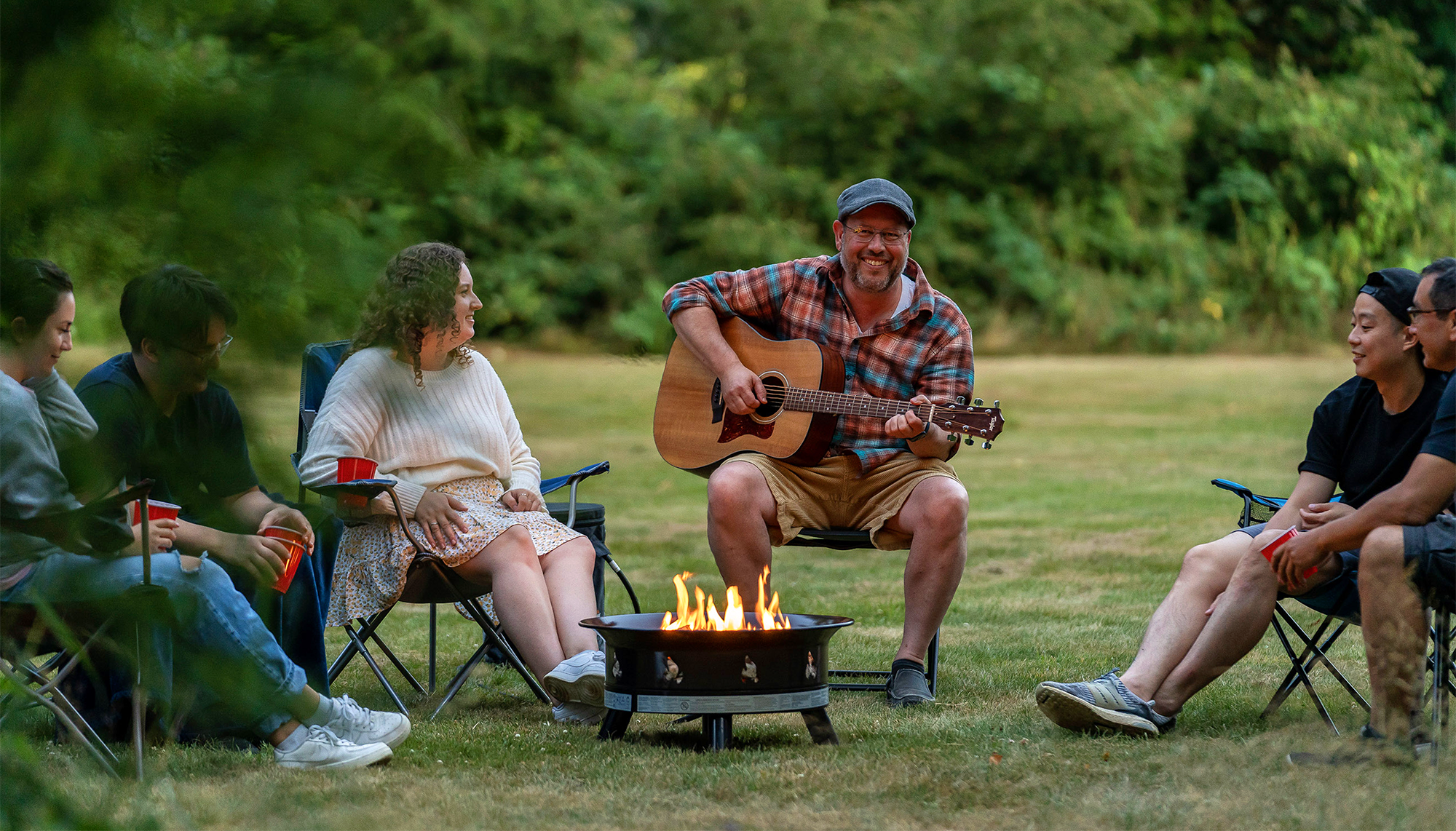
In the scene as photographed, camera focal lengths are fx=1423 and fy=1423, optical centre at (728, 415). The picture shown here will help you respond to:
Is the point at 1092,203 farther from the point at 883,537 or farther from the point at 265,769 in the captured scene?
the point at 265,769

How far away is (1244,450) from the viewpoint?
10.1 m

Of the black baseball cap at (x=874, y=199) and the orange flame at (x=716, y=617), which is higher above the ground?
the black baseball cap at (x=874, y=199)

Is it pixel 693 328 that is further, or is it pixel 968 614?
pixel 968 614

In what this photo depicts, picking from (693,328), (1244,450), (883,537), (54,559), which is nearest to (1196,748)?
(883,537)

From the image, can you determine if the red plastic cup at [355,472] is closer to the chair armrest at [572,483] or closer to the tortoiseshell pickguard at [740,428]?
the chair armrest at [572,483]

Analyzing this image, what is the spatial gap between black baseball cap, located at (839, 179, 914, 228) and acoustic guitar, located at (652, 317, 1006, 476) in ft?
1.27

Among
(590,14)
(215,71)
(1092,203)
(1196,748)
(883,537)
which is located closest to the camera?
(215,71)

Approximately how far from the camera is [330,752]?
2.82 metres

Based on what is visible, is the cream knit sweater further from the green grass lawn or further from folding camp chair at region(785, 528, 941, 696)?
folding camp chair at region(785, 528, 941, 696)

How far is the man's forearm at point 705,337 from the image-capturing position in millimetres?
3967

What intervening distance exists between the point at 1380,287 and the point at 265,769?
251 cm

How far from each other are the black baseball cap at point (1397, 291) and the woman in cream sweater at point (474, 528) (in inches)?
76.1

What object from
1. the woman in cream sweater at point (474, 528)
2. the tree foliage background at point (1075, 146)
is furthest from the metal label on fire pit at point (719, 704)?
the tree foliage background at point (1075, 146)

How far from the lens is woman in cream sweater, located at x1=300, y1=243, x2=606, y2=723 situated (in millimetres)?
3416
